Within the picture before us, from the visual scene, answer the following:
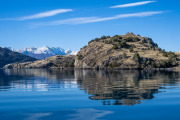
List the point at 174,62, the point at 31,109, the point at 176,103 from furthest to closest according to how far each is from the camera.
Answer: the point at 174,62 → the point at 176,103 → the point at 31,109

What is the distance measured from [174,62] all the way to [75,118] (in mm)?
189173

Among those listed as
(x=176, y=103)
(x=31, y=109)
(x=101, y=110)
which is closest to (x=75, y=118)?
(x=101, y=110)

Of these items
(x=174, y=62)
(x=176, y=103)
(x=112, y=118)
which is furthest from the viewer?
(x=174, y=62)

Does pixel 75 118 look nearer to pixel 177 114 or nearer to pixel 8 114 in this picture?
pixel 8 114

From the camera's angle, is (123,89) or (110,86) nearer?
(123,89)

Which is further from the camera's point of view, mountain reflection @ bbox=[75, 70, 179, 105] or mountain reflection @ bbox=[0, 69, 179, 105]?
mountain reflection @ bbox=[0, 69, 179, 105]

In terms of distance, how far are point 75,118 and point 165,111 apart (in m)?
9.28

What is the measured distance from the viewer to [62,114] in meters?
23.6

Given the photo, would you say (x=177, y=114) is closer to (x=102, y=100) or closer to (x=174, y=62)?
(x=102, y=100)

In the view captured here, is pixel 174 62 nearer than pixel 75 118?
No

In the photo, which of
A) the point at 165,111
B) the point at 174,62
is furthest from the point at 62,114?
the point at 174,62

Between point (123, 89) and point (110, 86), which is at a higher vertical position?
point (110, 86)

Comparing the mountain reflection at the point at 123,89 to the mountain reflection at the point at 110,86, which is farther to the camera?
the mountain reflection at the point at 110,86

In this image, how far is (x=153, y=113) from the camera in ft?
76.9
